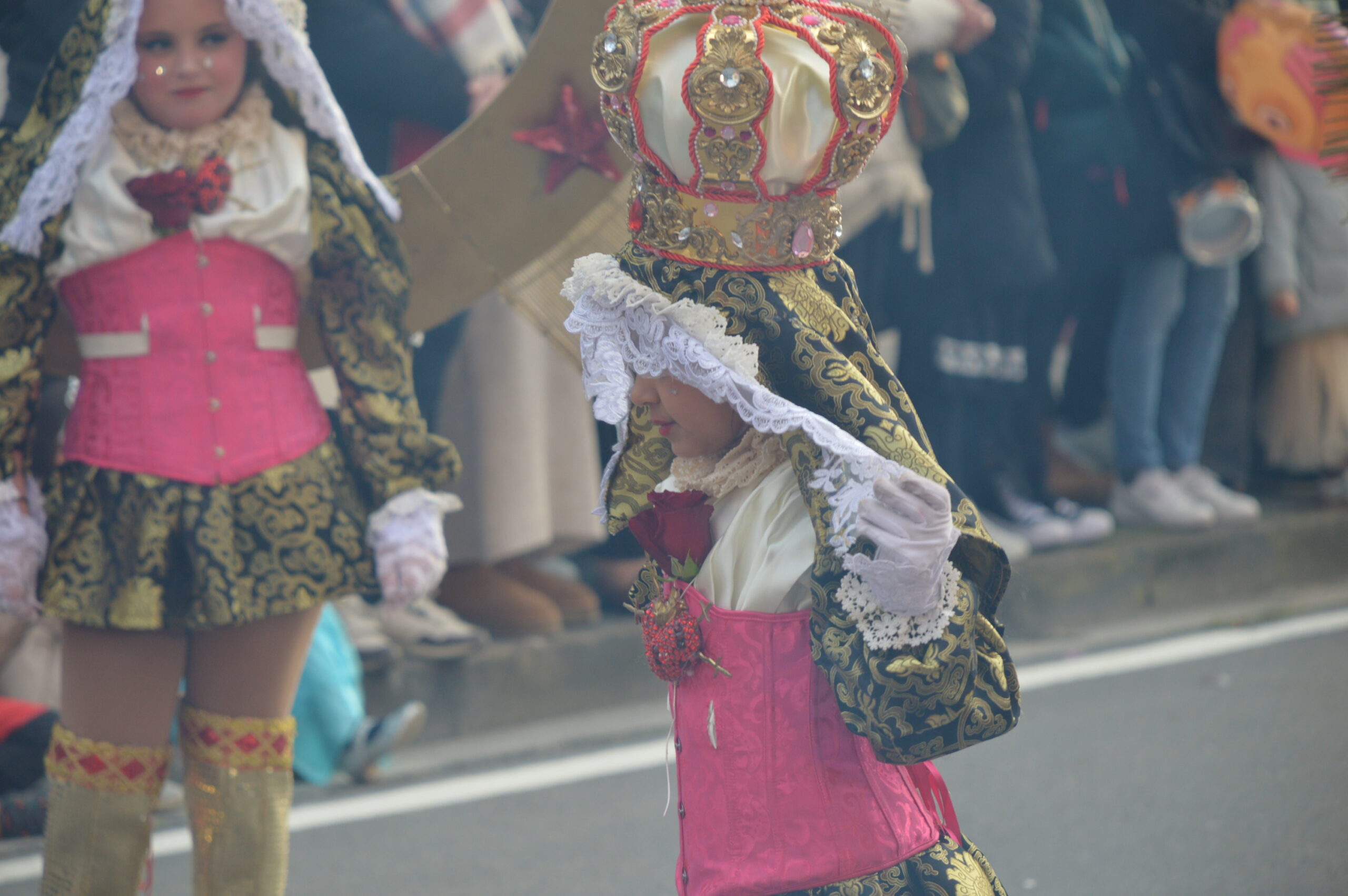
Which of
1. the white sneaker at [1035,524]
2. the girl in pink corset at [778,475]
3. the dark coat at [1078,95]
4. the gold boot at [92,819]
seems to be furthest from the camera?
the white sneaker at [1035,524]

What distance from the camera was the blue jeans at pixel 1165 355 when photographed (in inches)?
247

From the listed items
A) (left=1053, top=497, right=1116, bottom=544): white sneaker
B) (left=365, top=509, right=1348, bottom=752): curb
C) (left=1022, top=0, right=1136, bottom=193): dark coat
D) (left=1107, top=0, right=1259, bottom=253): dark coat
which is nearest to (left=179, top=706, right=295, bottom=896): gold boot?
(left=365, top=509, right=1348, bottom=752): curb

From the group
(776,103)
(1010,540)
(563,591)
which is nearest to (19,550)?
(776,103)

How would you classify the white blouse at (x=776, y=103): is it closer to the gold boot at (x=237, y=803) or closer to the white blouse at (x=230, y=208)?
the white blouse at (x=230, y=208)

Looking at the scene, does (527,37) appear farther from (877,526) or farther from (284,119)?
(877,526)

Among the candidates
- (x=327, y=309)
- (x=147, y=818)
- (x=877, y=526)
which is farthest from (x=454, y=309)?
(x=877, y=526)

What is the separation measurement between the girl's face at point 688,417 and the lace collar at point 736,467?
0.02 meters

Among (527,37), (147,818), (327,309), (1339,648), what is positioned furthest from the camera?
(1339,648)

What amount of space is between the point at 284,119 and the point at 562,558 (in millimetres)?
2748

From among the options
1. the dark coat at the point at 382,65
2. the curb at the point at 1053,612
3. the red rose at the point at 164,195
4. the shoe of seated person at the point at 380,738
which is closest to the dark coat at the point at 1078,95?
the curb at the point at 1053,612

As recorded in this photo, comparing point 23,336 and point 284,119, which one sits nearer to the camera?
point 23,336

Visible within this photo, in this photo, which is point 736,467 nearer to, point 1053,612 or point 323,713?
point 323,713

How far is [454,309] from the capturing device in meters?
3.32

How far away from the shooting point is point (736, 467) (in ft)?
6.89
